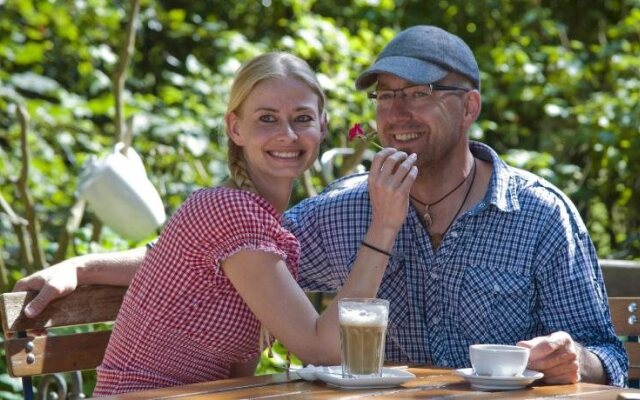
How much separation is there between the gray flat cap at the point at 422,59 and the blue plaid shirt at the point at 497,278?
24cm

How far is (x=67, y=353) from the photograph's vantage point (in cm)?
258

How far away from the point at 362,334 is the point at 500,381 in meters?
0.24

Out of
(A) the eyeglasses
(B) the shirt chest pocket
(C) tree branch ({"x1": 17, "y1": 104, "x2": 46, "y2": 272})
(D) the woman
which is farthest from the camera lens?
(C) tree branch ({"x1": 17, "y1": 104, "x2": 46, "y2": 272})

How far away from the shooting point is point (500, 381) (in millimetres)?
1962

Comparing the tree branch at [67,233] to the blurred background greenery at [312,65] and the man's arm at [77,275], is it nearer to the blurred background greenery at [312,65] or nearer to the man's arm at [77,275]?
the blurred background greenery at [312,65]

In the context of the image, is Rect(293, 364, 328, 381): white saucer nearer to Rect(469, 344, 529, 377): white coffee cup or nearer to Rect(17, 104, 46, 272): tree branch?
Rect(469, 344, 529, 377): white coffee cup

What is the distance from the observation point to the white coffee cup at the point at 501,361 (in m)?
1.97

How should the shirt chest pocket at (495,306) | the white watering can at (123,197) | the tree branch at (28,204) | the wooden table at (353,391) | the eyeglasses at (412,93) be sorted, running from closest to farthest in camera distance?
the wooden table at (353,391), the shirt chest pocket at (495,306), the eyeglasses at (412,93), the white watering can at (123,197), the tree branch at (28,204)

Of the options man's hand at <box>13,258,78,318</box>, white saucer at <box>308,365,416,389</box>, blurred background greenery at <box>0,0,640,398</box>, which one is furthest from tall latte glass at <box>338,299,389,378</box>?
blurred background greenery at <box>0,0,640,398</box>

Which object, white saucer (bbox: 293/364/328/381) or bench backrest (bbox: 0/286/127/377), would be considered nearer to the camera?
white saucer (bbox: 293/364/328/381)

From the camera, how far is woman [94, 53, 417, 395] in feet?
7.19

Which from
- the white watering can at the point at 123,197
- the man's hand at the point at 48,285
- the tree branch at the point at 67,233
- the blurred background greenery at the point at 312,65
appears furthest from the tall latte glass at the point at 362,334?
the tree branch at the point at 67,233

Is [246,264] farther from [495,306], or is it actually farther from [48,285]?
[495,306]

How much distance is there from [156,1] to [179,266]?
4.87 m
